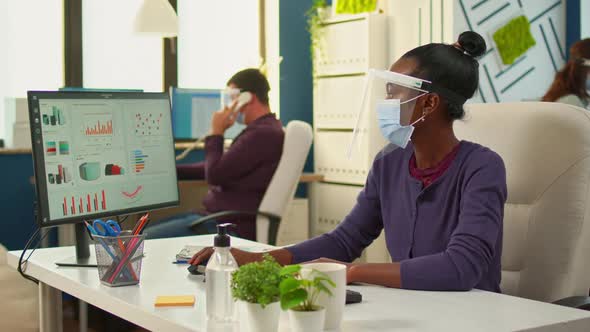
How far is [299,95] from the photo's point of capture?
591cm

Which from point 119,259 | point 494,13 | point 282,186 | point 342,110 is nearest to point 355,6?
point 342,110

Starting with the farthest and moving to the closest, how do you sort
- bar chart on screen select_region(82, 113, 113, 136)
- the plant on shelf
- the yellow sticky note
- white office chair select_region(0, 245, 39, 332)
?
the plant on shelf
white office chair select_region(0, 245, 39, 332)
bar chart on screen select_region(82, 113, 113, 136)
the yellow sticky note

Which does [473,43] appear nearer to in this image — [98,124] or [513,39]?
[98,124]

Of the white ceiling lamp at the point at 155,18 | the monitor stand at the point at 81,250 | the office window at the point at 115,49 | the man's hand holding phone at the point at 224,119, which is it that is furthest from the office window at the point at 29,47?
the monitor stand at the point at 81,250

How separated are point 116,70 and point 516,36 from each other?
104 inches

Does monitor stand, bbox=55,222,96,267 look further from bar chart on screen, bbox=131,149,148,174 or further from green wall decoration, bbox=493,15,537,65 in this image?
green wall decoration, bbox=493,15,537,65

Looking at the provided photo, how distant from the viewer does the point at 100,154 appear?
80.3 inches

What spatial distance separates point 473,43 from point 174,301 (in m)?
0.94

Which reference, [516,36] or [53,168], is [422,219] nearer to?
[53,168]

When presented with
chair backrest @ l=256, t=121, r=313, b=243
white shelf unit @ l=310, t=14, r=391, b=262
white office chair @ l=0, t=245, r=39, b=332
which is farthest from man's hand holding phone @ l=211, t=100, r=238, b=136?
white office chair @ l=0, t=245, r=39, b=332

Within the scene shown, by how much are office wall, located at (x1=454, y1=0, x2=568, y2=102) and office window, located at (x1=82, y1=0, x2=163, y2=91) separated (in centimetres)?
204

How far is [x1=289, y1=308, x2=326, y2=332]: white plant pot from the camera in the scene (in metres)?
1.19

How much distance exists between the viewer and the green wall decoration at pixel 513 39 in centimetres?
538

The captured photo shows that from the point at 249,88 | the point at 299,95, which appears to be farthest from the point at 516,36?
the point at 249,88
